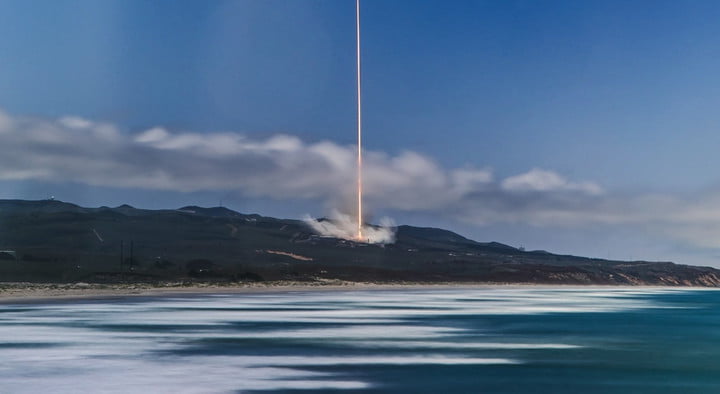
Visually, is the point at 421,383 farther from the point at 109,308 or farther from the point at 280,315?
the point at 109,308

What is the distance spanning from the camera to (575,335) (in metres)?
46.9

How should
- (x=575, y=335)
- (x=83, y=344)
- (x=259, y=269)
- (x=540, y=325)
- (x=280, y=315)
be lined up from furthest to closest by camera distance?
(x=259, y=269) < (x=280, y=315) < (x=540, y=325) < (x=575, y=335) < (x=83, y=344)

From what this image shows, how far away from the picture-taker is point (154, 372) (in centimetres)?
2856

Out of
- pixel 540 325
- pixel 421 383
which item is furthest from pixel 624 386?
pixel 540 325

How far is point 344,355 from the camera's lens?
34375mm

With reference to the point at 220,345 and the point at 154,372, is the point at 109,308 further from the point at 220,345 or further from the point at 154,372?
the point at 154,372

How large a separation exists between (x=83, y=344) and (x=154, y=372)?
971 centimetres

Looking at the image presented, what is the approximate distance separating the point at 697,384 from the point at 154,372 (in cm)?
1721

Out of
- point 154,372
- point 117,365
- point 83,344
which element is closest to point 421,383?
point 154,372

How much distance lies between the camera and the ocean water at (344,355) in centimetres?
2684

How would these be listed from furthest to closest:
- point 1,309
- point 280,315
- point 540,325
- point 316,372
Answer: point 1,309
point 280,315
point 540,325
point 316,372

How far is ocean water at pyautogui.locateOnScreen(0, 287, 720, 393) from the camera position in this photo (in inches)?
1057

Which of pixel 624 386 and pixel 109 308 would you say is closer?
pixel 624 386

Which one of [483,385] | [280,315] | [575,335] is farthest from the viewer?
[280,315]
